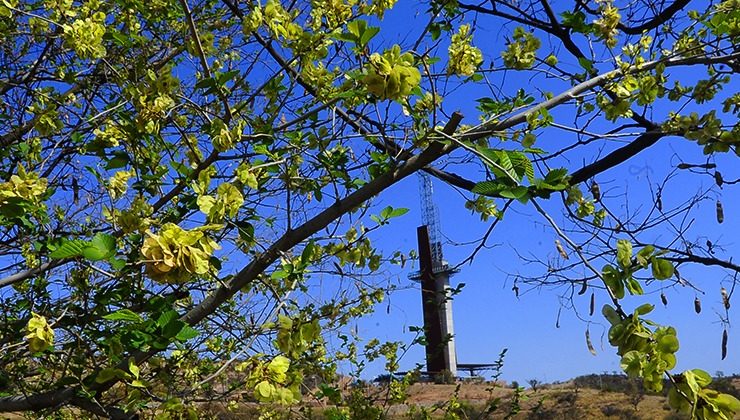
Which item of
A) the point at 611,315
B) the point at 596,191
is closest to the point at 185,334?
the point at 611,315

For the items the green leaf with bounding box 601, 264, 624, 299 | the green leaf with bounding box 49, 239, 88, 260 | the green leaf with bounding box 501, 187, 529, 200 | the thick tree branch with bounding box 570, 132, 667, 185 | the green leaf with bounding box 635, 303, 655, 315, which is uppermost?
the thick tree branch with bounding box 570, 132, 667, 185

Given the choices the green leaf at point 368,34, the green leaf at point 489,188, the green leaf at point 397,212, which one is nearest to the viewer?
the green leaf at point 489,188

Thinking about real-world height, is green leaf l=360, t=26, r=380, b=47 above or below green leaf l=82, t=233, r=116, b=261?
above

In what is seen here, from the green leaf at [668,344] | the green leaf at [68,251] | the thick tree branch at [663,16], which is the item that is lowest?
the green leaf at [668,344]

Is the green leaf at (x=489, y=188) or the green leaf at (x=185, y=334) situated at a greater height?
the green leaf at (x=489, y=188)

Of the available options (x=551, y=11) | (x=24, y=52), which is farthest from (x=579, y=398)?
(x=24, y=52)

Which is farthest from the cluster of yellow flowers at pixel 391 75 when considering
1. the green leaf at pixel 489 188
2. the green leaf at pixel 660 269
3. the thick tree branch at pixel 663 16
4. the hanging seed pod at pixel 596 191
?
the thick tree branch at pixel 663 16

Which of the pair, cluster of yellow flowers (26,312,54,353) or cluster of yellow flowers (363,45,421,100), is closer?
cluster of yellow flowers (363,45,421,100)

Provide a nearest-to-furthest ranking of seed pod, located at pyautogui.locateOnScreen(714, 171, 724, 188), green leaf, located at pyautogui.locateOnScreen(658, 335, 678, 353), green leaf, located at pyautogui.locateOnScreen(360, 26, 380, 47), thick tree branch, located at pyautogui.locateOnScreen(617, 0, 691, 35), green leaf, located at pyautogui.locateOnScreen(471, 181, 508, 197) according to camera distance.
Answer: green leaf, located at pyautogui.locateOnScreen(658, 335, 678, 353)
green leaf, located at pyautogui.locateOnScreen(471, 181, 508, 197)
green leaf, located at pyautogui.locateOnScreen(360, 26, 380, 47)
seed pod, located at pyautogui.locateOnScreen(714, 171, 724, 188)
thick tree branch, located at pyautogui.locateOnScreen(617, 0, 691, 35)

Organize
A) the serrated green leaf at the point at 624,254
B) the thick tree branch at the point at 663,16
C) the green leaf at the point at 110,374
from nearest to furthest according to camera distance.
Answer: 1. the serrated green leaf at the point at 624,254
2. the green leaf at the point at 110,374
3. the thick tree branch at the point at 663,16

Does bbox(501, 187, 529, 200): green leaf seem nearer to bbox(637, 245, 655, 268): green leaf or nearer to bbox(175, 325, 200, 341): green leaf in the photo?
bbox(637, 245, 655, 268): green leaf

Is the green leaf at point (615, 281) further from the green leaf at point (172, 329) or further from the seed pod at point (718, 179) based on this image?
the seed pod at point (718, 179)

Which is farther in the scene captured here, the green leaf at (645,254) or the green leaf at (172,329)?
the green leaf at (172,329)

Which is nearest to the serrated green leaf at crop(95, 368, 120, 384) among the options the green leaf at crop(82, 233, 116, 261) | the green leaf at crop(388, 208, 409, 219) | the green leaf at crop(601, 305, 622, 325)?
the green leaf at crop(82, 233, 116, 261)
